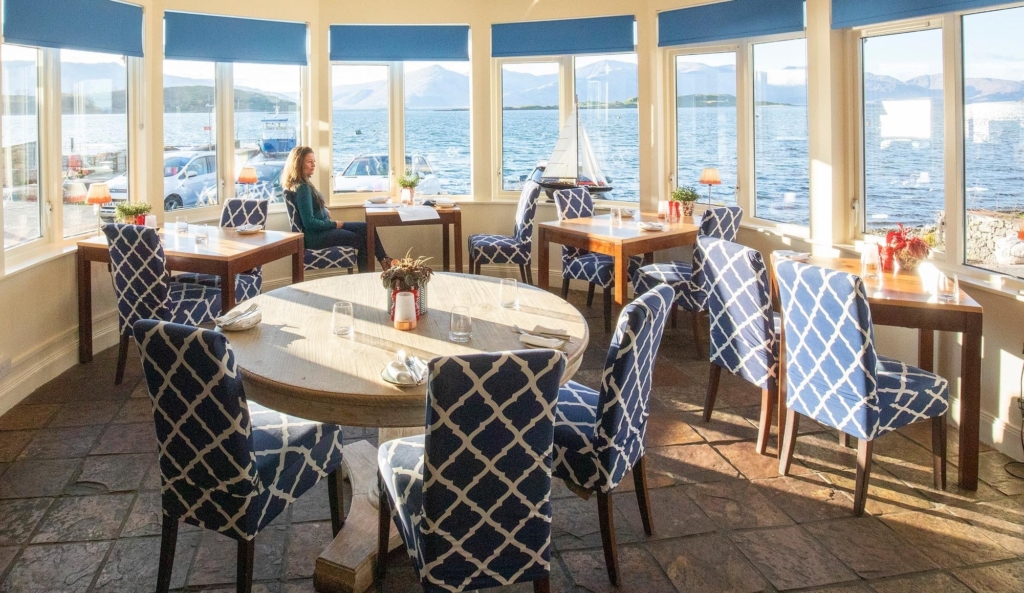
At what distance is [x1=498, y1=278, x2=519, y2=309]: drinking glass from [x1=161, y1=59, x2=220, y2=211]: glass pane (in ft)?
11.9

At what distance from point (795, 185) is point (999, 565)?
3335mm

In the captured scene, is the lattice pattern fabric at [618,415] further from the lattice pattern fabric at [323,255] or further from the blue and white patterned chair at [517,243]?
the lattice pattern fabric at [323,255]

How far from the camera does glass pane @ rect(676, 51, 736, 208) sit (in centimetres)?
611

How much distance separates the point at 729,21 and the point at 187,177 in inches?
167

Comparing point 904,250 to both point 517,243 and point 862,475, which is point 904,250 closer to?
point 862,475

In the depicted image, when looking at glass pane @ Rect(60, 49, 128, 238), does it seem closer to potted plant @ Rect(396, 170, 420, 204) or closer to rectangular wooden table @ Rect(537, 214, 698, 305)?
potted plant @ Rect(396, 170, 420, 204)

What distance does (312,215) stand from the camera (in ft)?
20.0

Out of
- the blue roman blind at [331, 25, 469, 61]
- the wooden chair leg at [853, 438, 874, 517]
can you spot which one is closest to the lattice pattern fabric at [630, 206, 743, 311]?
the wooden chair leg at [853, 438, 874, 517]

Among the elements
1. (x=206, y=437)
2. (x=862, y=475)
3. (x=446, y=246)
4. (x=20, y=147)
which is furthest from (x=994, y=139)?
(x=20, y=147)

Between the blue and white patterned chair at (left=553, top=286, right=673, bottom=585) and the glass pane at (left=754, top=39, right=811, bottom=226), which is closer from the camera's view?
the blue and white patterned chair at (left=553, top=286, right=673, bottom=585)

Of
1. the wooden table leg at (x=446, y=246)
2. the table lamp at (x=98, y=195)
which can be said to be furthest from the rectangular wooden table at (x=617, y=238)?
the table lamp at (x=98, y=195)

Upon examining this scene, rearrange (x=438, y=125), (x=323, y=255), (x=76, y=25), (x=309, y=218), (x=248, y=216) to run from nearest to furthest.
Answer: (x=76, y=25) < (x=248, y=216) < (x=309, y=218) < (x=323, y=255) < (x=438, y=125)

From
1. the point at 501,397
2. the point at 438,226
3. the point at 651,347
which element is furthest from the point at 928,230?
the point at 438,226

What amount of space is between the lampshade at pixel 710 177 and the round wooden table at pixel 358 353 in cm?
300
